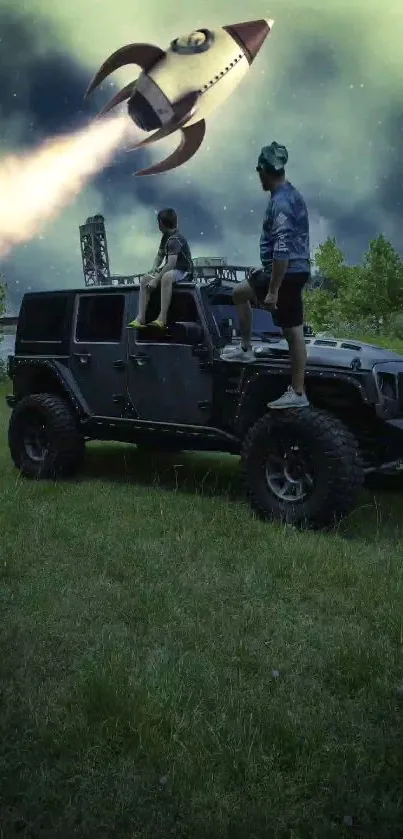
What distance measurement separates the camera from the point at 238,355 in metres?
4.97

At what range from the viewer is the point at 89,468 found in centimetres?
673

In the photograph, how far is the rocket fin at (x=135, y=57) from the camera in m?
9.46

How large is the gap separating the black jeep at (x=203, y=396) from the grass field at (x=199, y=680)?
383 mm

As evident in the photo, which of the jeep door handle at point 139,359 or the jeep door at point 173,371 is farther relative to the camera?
the jeep door handle at point 139,359

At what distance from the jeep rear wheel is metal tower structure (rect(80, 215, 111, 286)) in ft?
29.2

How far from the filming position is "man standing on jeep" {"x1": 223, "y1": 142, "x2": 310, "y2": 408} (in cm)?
438

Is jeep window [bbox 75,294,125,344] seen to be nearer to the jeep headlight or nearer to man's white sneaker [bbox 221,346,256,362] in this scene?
man's white sneaker [bbox 221,346,256,362]

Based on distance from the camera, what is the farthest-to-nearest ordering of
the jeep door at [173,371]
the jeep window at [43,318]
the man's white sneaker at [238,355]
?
1. the jeep window at [43,318]
2. the jeep door at [173,371]
3. the man's white sneaker at [238,355]

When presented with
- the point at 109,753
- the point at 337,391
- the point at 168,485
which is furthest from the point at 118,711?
the point at 168,485

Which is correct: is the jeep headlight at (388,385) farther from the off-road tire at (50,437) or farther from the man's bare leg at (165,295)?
the off-road tire at (50,437)

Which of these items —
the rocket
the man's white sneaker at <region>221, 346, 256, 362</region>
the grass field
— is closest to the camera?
the grass field

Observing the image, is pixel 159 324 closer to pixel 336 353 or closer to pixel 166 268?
pixel 166 268

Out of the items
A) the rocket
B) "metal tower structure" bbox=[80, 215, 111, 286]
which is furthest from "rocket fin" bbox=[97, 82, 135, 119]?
"metal tower structure" bbox=[80, 215, 111, 286]

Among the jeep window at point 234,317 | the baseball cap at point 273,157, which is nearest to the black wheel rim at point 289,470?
the jeep window at point 234,317
